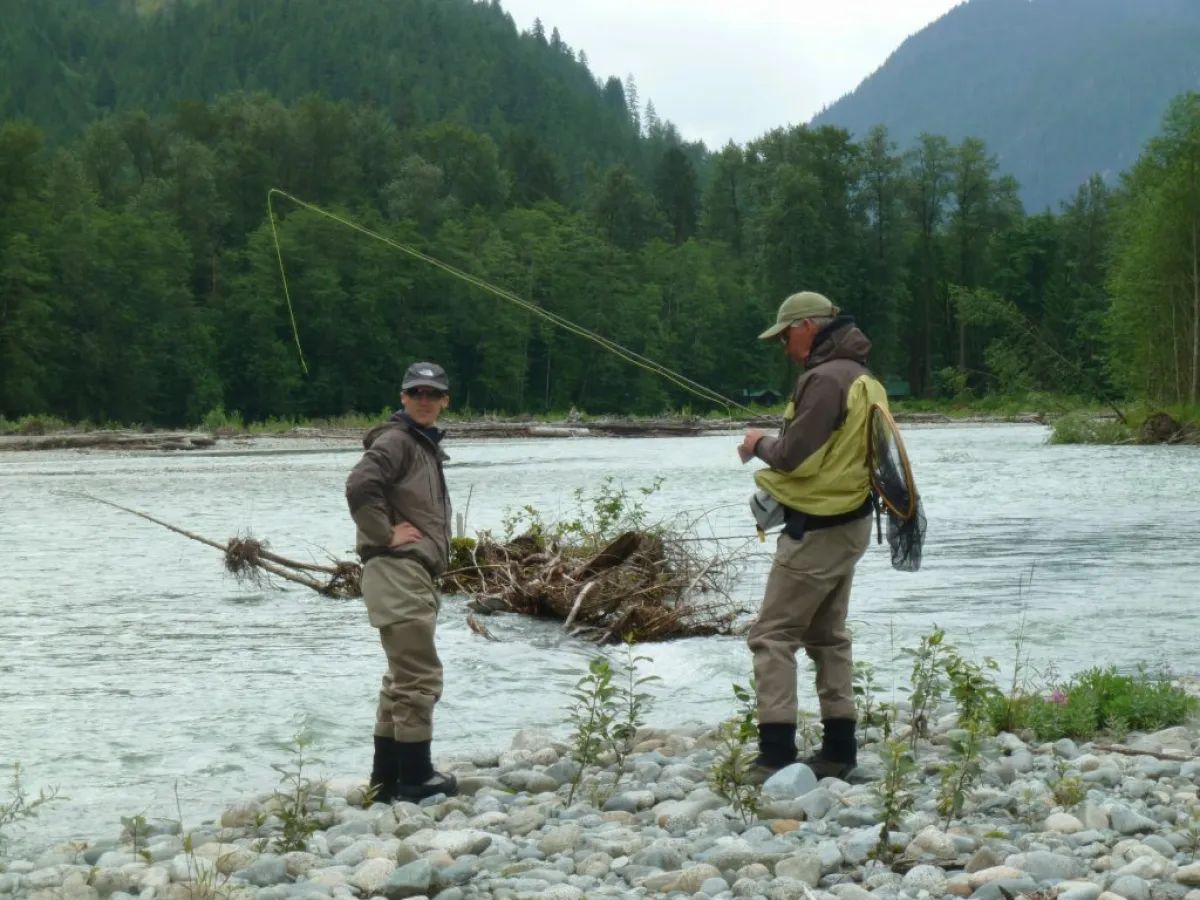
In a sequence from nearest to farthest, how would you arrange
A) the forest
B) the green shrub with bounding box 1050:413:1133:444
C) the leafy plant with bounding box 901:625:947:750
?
the leafy plant with bounding box 901:625:947:750 < the green shrub with bounding box 1050:413:1133:444 < the forest

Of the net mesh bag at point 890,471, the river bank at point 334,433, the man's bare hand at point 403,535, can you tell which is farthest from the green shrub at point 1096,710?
the river bank at point 334,433

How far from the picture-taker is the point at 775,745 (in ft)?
21.2

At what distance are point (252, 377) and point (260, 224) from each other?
1453 centimetres

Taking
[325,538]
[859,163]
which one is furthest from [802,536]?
[859,163]

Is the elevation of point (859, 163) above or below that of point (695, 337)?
above

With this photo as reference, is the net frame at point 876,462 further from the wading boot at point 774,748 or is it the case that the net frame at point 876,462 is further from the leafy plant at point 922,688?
the wading boot at point 774,748

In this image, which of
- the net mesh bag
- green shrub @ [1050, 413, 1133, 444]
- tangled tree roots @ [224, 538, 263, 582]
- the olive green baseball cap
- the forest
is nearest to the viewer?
the net mesh bag

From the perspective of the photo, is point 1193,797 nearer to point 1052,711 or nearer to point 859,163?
point 1052,711

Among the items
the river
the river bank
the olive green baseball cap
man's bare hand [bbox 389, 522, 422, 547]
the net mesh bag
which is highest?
the olive green baseball cap

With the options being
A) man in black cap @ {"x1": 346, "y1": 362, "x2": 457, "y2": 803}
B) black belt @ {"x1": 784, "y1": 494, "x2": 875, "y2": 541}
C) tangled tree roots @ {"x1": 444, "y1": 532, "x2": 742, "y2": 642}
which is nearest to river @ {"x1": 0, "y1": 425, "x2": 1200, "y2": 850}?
tangled tree roots @ {"x1": 444, "y1": 532, "x2": 742, "y2": 642}

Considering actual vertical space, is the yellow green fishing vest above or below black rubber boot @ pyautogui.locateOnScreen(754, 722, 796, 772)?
above

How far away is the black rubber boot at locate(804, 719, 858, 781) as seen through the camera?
6559 millimetres

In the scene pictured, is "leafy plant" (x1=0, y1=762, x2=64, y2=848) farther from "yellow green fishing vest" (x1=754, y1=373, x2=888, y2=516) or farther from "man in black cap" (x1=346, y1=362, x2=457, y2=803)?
"yellow green fishing vest" (x1=754, y1=373, x2=888, y2=516)

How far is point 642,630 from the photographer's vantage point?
1205cm
